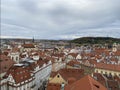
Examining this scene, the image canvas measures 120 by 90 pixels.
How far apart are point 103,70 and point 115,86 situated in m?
12.4

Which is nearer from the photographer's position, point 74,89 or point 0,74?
→ point 0,74

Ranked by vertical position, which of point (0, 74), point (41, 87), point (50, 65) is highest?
point (0, 74)

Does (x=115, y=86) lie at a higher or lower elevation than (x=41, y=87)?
higher

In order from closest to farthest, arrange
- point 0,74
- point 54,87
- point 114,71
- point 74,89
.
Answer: point 0,74 → point 74,89 → point 54,87 → point 114,71

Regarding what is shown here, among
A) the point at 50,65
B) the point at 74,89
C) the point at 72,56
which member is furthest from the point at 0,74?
the point at 72,56

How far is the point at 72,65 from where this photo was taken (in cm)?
3319

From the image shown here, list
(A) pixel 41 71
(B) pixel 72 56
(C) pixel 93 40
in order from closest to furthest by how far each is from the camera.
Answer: (A) pixel 41 71, (B) pixel 72 56, (C) pixel 93 40

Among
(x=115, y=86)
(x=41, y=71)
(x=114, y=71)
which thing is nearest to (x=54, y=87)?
(x=115, y=86)

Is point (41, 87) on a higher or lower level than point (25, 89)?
lower

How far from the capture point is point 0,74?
3311 mm

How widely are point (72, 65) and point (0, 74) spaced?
99.5ft

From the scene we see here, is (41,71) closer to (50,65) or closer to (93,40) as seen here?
(50,65)

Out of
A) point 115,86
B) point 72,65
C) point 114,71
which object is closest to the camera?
point 115,86

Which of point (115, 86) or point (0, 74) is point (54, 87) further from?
point (0, 74)
